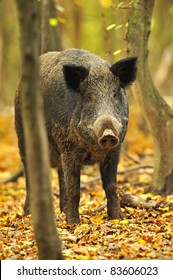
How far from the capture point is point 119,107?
8250 mm

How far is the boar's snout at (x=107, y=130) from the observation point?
A: 752 centimetres

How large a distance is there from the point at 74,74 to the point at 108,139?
1.17m

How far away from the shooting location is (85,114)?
813 centimetres

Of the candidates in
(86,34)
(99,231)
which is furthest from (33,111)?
(86,34)

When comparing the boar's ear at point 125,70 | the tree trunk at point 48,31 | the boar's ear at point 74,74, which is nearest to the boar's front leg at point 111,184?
the boar's ear at point 125,70

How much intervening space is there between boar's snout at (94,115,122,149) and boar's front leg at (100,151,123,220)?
0.98m

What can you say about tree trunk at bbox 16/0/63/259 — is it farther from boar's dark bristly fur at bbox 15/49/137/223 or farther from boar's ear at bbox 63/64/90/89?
boar's ear at bbox 63/64/90/89

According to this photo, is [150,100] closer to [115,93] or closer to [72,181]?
[115,93]

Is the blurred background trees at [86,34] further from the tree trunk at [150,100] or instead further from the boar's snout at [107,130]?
the boar's snout at [107,130]

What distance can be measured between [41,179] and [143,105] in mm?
4990

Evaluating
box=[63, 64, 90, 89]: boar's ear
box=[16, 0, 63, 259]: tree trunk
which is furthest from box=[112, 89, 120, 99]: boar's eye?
box=[16, 0, 63, 259]: tree trunk
